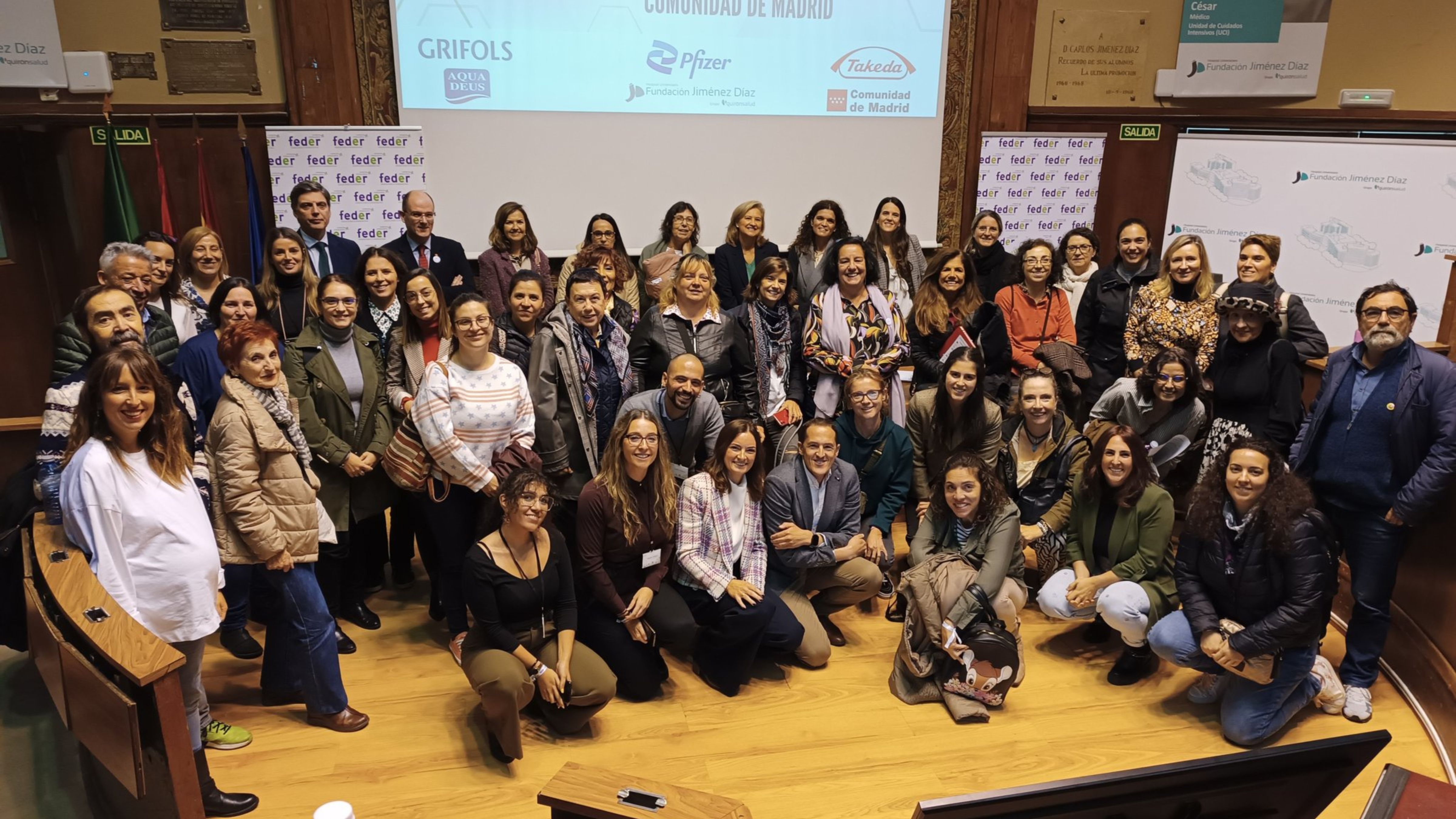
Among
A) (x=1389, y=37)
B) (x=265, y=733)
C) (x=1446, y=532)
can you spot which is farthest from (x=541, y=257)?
(x=1389, y=37)

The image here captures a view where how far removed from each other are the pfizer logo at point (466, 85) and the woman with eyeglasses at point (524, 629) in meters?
3.73

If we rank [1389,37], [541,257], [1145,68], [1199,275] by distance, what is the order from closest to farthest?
[1199,275], [541,257], [1389,37], [1145,68]

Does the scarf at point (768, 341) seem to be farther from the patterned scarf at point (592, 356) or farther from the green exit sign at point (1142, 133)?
the green exit sign at point (1142, 133)

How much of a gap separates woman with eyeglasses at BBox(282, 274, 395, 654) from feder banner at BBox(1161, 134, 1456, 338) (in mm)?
5370

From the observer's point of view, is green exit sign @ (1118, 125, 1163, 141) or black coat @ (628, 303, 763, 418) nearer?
black coat @ (628, 303, 763, 418)

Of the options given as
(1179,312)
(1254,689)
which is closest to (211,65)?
(1179,312)

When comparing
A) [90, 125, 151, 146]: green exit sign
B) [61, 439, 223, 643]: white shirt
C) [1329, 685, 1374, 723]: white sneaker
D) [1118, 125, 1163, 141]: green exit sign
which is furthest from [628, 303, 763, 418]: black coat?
[1118, 125, 1163, 141]: green exit sign

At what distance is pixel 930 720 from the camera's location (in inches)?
140

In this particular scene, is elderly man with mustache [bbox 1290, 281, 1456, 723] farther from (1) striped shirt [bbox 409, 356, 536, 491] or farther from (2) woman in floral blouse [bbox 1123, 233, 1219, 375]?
(1) striped shirt [bbox 409, 356, 536, 491]

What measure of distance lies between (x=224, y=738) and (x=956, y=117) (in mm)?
6143

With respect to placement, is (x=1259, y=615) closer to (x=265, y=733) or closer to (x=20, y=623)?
(x=265, y=733)

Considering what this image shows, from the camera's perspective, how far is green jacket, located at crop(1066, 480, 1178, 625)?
12.4 feet

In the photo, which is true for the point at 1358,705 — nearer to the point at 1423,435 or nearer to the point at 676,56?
the point at 1423,435

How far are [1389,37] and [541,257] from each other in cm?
615
